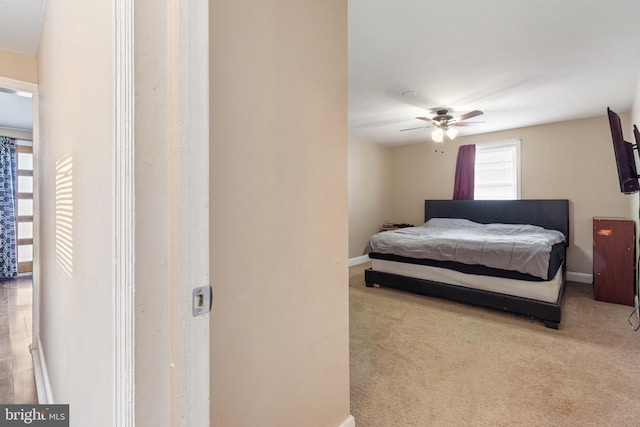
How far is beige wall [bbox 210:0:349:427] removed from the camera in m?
0.99

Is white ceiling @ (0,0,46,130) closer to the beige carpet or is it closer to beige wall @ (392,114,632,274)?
the beige carpet

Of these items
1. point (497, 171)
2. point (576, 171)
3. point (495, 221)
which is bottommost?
point (495, 221)

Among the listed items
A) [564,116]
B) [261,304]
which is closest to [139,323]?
[261,304]

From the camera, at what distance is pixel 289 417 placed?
121cm

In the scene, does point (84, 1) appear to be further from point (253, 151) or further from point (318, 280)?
point (318, 280)

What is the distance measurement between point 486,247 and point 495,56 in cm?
184

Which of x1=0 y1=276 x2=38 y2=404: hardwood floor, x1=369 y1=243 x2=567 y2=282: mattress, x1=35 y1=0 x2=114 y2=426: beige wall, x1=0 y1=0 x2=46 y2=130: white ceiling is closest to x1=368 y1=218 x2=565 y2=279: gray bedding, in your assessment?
x1=369 y1=243 x2=567 y2=282: mattress

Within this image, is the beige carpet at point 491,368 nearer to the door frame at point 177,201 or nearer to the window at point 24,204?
the door frame at point 177,201

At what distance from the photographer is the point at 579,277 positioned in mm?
4434

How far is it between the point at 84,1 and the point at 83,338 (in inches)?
42.1

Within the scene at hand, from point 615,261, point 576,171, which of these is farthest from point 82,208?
point 576,171

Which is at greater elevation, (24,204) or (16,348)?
(24,204)

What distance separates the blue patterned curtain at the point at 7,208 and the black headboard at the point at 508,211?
280 inches

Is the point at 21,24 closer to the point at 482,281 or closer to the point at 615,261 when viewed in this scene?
the point at 482,281
